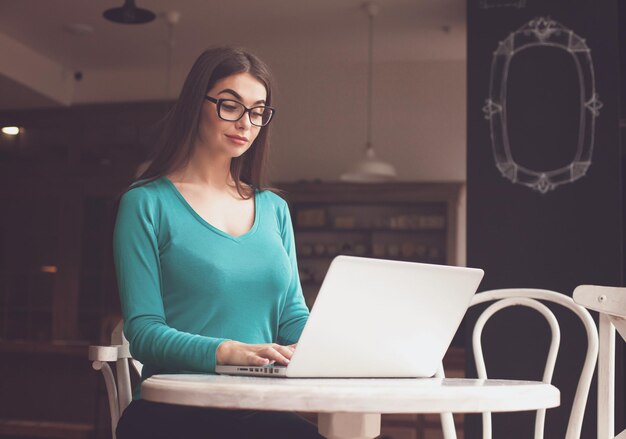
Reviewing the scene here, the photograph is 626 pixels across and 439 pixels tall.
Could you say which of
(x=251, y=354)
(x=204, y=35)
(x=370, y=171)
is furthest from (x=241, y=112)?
(x=204, y=35)

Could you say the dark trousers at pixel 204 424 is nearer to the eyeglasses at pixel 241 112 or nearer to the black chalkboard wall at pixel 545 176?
the eyeglasses at pixel 241 112

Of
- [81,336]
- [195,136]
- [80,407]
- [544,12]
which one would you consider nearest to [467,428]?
[544,12]

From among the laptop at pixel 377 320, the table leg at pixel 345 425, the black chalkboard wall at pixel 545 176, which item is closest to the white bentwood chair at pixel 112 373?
the laptop at pixel 377 320

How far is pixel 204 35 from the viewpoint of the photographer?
23.7 ft

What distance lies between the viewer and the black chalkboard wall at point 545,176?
3.90 m

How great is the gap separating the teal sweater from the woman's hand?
0.40 ft

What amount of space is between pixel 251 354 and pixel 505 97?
3094 mm

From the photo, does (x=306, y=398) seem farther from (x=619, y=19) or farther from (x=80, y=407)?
(x=80, y=407)

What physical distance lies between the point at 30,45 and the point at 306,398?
7.13m

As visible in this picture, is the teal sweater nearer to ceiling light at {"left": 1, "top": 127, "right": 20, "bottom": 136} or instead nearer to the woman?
the woman

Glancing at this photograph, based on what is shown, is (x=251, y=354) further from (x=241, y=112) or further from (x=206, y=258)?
(x=241, y=112)

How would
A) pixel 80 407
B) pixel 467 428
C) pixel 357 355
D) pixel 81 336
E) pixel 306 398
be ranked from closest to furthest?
pixel 306 398
pixel 357 355
pixel 467 428
pixel 80 407
pixel 81 336

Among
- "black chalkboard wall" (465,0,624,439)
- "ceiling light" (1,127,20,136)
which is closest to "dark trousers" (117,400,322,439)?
"black chalkboard wall" (465,0,624,439)

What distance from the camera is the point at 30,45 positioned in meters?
7.51
